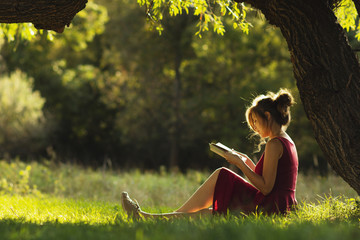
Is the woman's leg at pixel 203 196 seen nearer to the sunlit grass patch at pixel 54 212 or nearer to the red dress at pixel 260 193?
the red dress at pixel 260 193

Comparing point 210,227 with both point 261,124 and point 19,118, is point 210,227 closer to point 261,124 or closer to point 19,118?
point 261,124

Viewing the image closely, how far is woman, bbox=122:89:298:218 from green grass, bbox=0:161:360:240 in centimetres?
23

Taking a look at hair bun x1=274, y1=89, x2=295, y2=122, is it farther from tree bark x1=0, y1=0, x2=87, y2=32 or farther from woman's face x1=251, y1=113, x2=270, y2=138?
tree bark x1=0, y1=0, x2=87, y2=32

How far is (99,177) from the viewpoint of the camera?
1085 centimetres

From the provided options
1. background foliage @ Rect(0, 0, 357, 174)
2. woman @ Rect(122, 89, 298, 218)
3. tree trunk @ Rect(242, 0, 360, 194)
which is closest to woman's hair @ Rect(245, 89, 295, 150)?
woman @ Rect(122, 89, 298, 218)

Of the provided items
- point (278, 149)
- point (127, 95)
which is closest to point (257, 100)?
point (278, 149)

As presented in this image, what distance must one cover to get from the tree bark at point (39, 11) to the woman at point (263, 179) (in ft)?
6.95

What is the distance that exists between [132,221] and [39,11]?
2435 millimetres

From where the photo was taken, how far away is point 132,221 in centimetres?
429

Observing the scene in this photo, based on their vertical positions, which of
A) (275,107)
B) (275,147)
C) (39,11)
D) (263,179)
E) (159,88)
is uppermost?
(39,11)

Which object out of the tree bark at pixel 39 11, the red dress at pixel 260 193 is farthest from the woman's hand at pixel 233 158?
the tree bark at pixel 39 11

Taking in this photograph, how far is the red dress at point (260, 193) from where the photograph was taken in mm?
4723

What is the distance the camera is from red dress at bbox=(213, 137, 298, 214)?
472 cm

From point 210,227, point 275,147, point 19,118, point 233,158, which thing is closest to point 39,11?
point 233,158
